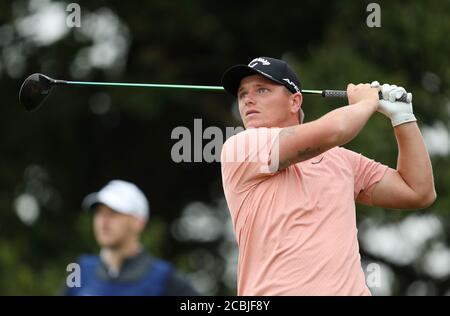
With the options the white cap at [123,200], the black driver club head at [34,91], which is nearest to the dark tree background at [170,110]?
the white cap at [123,200]

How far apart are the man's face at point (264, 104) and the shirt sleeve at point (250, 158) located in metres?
0.15

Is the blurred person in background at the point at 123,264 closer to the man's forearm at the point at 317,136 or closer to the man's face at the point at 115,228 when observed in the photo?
the man's face at the point at 115,228

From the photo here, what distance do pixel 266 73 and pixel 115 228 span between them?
→ 2509mm

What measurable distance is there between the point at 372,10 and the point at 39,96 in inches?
345

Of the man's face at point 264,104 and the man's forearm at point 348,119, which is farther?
the man's face at point 264,104

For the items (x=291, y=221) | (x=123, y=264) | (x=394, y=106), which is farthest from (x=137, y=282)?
(x=291, y=221)

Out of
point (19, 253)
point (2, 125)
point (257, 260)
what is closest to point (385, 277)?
point (19, 253)

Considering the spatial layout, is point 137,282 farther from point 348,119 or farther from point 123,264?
point 348,119

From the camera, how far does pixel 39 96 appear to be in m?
7.73

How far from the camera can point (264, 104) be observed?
667 centimetres

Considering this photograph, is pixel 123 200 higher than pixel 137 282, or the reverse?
pixel 123 200

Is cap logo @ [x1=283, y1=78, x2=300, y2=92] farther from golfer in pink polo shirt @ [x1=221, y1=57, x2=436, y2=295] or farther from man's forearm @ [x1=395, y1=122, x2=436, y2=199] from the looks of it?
man's forearm @ [x1=395, y1=122, x2=436, y2=199]

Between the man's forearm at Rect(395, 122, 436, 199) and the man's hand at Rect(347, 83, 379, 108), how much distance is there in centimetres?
25

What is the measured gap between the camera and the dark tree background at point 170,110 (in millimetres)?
15906
